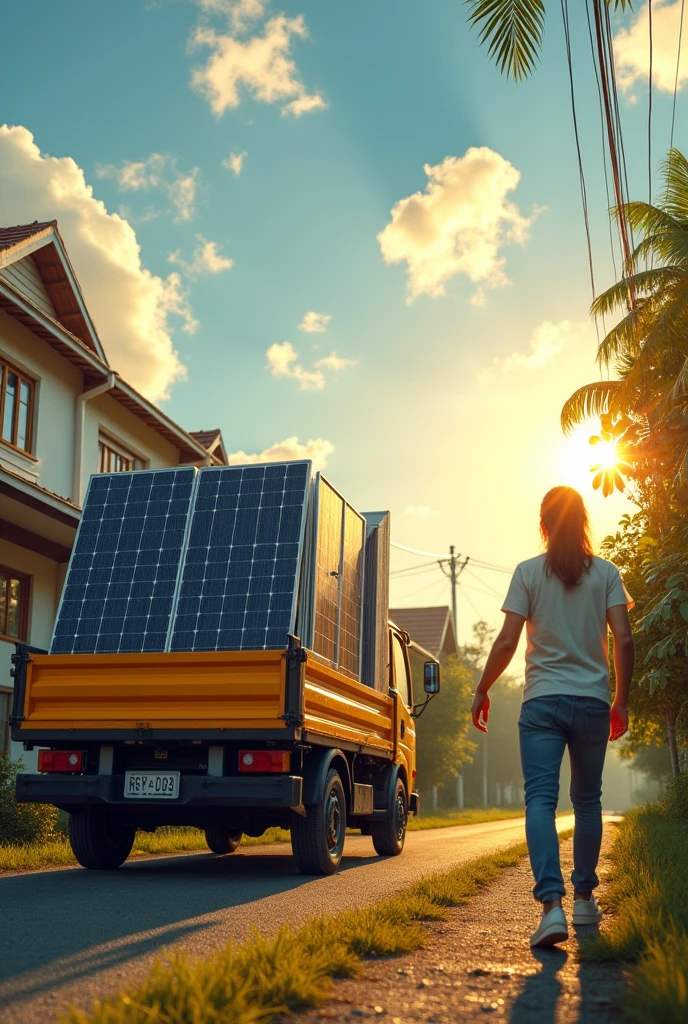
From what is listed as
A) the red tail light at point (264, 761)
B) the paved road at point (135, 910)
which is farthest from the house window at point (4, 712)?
the red tail light at point (264, 761)

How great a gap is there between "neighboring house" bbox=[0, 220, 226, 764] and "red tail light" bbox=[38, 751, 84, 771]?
18.9 feet

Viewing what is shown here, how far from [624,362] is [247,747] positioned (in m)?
15.6

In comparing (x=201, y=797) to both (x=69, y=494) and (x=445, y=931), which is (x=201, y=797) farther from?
(x=69, y=494)

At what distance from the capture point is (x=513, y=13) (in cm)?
722

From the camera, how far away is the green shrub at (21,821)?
11.0 m

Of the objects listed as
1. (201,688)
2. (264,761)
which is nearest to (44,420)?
(201,688)

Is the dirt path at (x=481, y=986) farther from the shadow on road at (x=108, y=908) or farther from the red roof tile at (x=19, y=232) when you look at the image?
the red roof tile at (x=19, y=232)

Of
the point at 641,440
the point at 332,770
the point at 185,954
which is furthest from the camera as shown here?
the point at 641,440

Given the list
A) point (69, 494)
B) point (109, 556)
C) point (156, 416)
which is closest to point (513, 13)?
point (109, 556)

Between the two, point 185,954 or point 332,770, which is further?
point 332,770

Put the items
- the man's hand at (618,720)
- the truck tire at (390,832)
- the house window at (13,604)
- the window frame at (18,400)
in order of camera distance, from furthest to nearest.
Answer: the house window at (13,604) < the window frame at (18,400) < the truck tire at (390,832) < the man's hand at (618,720)

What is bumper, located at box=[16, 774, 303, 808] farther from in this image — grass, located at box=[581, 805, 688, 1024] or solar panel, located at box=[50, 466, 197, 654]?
grass, located at box=[581, 805, 688, 1024]

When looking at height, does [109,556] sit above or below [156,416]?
below

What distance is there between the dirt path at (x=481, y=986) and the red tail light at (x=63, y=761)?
427 centimetres
